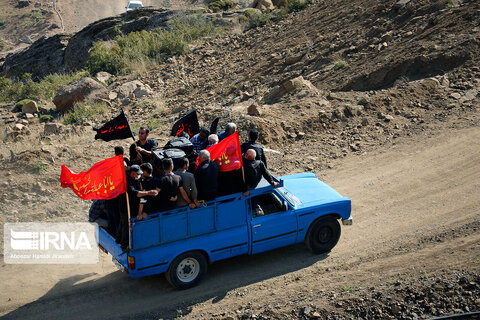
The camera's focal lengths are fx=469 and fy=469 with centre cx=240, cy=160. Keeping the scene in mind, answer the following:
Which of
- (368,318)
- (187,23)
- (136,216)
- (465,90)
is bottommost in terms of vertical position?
(368,318)

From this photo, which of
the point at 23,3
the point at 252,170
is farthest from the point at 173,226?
the point at 23,3

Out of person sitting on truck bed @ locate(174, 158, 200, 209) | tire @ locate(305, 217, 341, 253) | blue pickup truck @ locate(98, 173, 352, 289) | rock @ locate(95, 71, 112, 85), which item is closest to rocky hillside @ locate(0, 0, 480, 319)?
rock @ locate(95, 71, 112, 85)

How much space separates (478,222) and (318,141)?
5603 mm

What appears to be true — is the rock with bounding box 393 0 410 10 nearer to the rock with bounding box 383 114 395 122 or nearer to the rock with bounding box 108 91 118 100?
the rock with bounding box 383 114 395 122

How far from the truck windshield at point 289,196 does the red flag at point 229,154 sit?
114 cm

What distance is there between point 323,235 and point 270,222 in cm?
124

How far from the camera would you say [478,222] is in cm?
899

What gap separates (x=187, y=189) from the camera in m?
7.64

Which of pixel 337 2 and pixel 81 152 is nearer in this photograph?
pixel 81 152

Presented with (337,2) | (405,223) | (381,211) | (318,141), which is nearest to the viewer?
(405,223)

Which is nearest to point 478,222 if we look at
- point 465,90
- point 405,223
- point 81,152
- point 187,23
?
point 405,223

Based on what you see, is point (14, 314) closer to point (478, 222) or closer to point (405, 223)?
point (405, 223)

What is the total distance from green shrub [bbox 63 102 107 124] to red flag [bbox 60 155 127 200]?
37.1 feet

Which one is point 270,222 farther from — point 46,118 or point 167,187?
point 46,118
